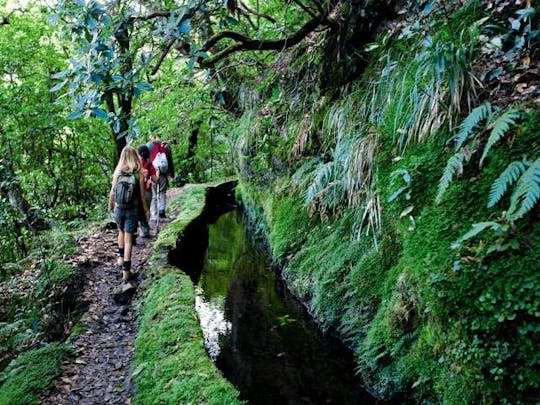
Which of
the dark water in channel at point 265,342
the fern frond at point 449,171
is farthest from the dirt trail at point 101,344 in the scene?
the fern frond at point 449,171

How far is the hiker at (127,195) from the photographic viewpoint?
6449 mm

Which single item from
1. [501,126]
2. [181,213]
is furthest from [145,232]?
[501,126]

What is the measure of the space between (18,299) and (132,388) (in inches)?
146

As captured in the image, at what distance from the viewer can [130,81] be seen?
338cm

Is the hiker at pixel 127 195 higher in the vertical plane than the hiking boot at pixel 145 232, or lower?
lower

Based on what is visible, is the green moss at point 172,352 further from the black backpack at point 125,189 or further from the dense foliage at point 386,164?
the black backpack at point 125,189

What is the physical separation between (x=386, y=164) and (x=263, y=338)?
286cm

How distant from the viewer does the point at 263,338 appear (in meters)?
5.60

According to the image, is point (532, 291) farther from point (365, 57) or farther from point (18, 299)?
point (18, 299)

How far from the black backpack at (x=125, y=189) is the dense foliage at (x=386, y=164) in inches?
38.4

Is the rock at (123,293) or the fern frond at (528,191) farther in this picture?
the rock at (123,293)

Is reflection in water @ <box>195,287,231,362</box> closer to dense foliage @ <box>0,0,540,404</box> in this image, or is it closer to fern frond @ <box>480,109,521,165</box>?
dense foliage @ <box>0,0,540,404</box>

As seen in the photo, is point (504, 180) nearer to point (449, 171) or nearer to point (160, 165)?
point (449, 171)

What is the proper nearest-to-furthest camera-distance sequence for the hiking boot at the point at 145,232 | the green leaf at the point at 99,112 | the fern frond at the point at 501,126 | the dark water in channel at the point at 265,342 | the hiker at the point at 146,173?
1. the fern frond at the point at 501,126
2. the green leaf at the point at 99,112
3. the dark water in channel at the point at 265,342
4. the hiker at the point at 146,173
5. the hiking boot at the point at 145,232
